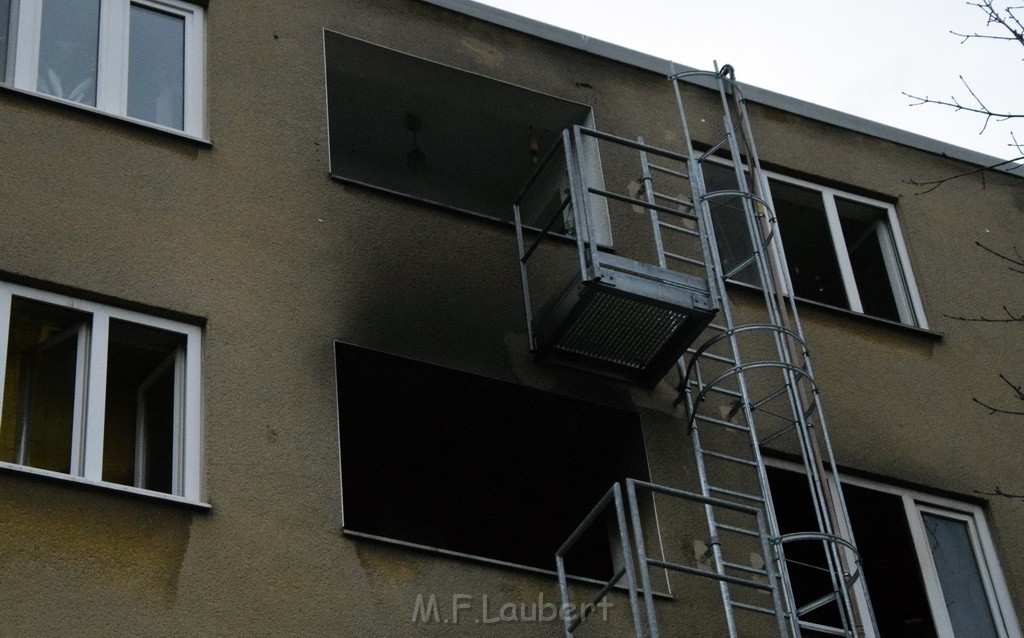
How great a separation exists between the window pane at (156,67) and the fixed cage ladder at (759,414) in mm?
3567

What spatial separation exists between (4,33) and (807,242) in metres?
6.63

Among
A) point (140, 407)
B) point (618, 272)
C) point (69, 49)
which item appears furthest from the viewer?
point (69, 49)

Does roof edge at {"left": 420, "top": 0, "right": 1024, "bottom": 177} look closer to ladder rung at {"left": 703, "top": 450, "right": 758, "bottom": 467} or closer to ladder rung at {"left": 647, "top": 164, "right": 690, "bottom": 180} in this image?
ladder rung at {"left": 647, "top": 164, "right": 690, "bottom": 180}

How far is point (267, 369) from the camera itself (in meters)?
9.03

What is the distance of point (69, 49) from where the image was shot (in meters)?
10.2

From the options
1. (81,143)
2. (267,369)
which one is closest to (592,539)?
(267,369)

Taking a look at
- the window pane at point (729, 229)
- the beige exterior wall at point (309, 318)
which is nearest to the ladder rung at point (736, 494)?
the beige exterior wall at point (309, 318)

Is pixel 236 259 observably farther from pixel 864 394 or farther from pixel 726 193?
pixel 864 394

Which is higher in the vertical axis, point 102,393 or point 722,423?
point 722,423

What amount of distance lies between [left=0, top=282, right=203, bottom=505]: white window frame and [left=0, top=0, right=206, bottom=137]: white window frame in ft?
5.03

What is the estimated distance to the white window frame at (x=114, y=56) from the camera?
32.6 feet

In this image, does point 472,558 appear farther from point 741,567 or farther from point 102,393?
point 102,393

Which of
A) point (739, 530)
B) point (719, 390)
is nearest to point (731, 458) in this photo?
point (719, 390)

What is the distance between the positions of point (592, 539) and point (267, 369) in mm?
3781
